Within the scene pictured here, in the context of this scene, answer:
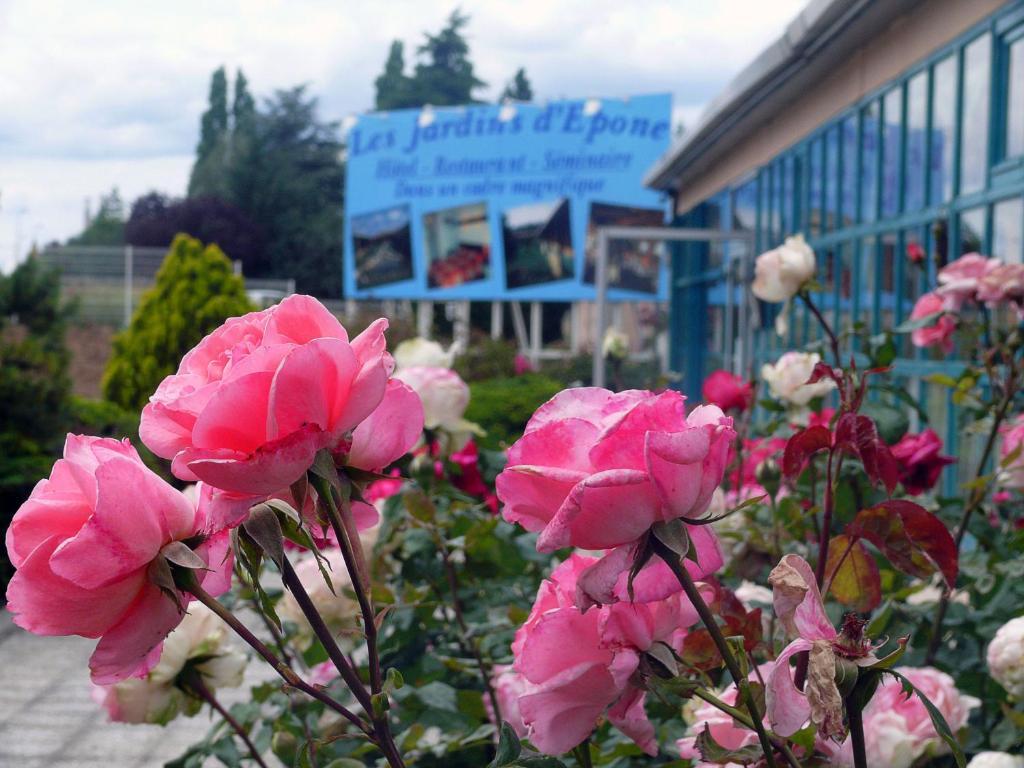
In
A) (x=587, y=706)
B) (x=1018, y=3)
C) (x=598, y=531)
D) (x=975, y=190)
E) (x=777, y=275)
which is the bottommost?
(x=587, y=706)

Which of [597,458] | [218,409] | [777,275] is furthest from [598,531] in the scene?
[777,275]

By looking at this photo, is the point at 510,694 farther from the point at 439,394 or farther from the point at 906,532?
the point at 439,394

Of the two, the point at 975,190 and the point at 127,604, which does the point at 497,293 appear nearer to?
the point at 975,190

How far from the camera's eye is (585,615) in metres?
0.62

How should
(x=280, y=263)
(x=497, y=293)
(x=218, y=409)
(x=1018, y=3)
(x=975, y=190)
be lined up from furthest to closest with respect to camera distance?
(x=280, y=263) → (x=497, y=293) → (x=975, y=190) → (x=1018, y=3) → (x=218, y=409)

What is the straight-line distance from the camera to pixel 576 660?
62 centimetres

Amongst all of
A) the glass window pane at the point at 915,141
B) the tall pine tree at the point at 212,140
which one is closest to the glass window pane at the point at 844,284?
Result: the glass window pane at the point at 915,141

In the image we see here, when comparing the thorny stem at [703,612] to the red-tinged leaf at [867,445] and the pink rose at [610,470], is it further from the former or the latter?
the red-tinged leaf at [867,445]

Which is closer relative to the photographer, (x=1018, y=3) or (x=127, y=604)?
(x=127, y=604)

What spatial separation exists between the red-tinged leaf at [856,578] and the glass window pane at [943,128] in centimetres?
303

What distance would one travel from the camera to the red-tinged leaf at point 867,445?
Result: 0.77m

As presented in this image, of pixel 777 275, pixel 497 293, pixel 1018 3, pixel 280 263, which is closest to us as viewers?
pixel 777 275

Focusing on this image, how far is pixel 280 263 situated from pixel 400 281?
17.7 metres

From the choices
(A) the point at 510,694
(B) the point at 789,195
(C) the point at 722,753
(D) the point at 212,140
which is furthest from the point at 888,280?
(D) the point at 212,140
